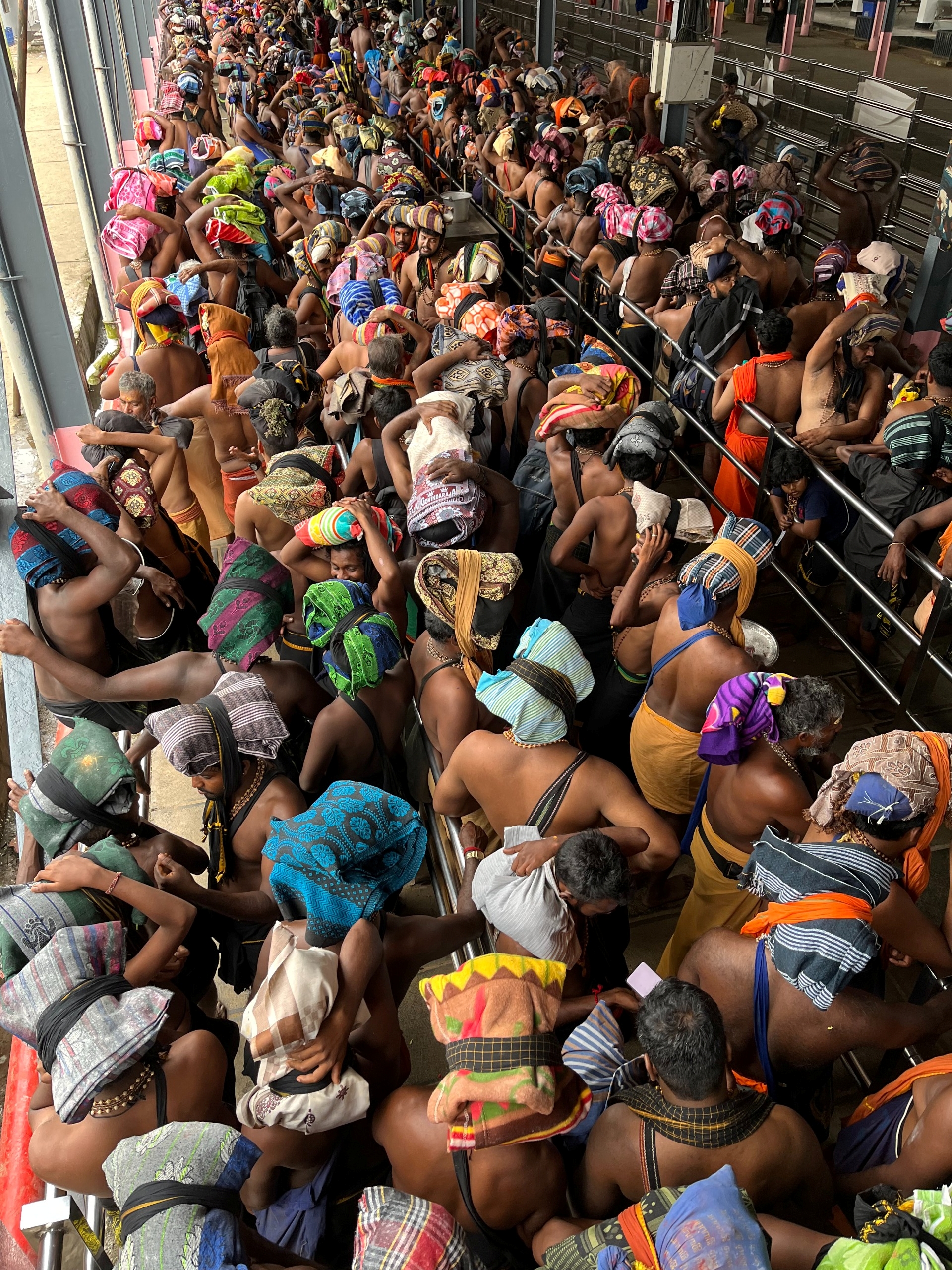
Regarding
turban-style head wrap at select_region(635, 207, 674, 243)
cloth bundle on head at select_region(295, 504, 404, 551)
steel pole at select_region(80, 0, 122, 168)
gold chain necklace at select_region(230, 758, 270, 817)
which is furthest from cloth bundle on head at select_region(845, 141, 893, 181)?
steel pole at select_region(80, 0, 122, 168)

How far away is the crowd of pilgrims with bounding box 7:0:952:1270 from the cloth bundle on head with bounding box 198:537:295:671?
25mm

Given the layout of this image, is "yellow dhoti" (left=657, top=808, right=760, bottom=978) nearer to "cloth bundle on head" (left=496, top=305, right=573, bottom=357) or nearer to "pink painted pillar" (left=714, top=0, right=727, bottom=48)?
"cloth bundle on head" (left=496, top=305, right=573, bottom=357)

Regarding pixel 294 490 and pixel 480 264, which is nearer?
pixel 294 490

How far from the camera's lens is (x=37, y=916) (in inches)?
87.8

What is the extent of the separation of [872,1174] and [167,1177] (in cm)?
162

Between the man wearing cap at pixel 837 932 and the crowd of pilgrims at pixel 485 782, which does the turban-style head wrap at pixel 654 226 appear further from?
the man wearing cap at pixel 837 932

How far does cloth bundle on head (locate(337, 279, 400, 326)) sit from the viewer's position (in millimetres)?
5594

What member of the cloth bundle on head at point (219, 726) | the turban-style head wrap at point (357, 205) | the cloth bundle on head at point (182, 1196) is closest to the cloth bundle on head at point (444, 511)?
the cloth bundle on head at point (219, 726)

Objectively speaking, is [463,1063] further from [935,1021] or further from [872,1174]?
[935,1021]

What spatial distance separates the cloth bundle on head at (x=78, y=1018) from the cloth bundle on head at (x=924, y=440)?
12.6 ft

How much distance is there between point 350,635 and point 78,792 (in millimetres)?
1010

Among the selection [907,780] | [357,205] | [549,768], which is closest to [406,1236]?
[549,768]

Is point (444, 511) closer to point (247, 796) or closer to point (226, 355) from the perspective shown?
point (247, 796)

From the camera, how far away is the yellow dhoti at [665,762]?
3.31 meters
